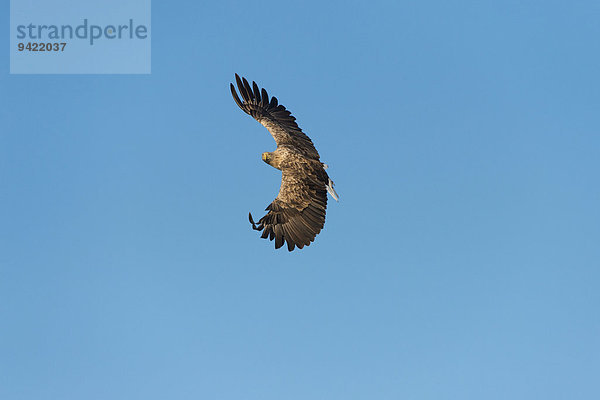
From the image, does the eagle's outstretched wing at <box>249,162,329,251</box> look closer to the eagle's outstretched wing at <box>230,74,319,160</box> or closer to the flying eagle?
the flying eagle

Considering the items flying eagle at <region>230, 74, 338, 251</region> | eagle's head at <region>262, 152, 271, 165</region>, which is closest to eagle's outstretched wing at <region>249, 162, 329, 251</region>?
flying eagle at <region>230, 74, 338, 251</region>

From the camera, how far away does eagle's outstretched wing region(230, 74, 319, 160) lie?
35.4m

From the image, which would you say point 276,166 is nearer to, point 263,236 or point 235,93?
point 263,236

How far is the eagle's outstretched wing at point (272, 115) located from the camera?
3541cm

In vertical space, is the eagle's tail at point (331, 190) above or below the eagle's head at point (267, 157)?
below

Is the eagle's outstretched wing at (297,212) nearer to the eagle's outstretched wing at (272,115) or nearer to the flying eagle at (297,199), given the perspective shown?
the flying eagle at (297,199)

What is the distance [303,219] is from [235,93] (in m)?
9.05

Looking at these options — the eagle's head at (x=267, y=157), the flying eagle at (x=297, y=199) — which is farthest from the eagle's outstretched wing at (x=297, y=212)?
the eagle's head at (x=267, y=157)

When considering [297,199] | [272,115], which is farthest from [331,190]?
[272,115]

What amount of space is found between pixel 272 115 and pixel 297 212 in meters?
6.89

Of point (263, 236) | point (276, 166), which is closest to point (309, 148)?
point (276, 166)

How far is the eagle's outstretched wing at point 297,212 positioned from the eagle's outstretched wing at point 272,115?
2400mm

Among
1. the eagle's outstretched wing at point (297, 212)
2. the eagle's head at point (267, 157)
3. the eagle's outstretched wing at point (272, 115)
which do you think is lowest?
the eagle's outstretched wing at point (297, 212)

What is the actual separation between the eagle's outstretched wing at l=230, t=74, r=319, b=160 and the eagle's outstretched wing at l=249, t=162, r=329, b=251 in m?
2.40
